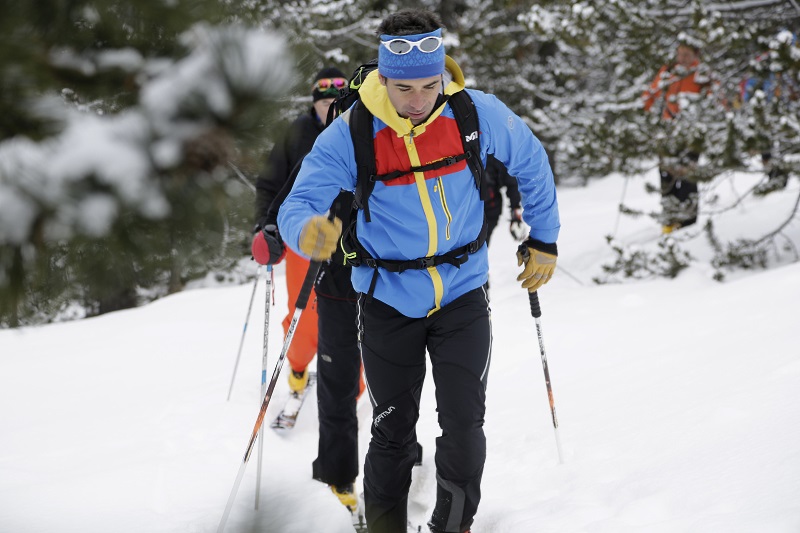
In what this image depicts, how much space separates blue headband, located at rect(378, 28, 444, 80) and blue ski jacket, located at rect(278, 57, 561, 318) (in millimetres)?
123

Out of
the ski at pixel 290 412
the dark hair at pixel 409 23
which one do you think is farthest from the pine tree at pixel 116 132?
the ski at pixel 290 412

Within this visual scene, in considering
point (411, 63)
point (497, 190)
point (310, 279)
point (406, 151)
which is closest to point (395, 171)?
point (406, 151)

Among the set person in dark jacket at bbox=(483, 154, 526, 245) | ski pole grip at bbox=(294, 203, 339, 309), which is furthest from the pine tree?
person in dark jacket at bbox=(483, 154, 526, 245)

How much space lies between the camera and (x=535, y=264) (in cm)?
337

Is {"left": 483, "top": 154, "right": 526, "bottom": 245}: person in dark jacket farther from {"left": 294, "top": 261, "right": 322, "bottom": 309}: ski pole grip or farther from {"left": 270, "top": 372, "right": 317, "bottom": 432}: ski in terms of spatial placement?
{"left": 294, "top": 261, "right": 322, "bottom": 309}: ski pole grip

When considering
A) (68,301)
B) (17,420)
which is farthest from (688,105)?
(68,301)

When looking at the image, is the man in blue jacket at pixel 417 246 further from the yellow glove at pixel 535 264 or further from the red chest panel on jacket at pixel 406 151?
the yellow glove at pixel 535 264

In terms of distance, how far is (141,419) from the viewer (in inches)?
196

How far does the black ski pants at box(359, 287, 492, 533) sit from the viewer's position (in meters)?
2.97

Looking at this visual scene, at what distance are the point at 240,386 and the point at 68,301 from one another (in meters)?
4.74

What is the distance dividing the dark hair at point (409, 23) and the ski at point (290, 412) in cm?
299

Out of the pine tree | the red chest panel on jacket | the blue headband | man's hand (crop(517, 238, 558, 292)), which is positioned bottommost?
man's hand (crop(517, 238, 558, 292))

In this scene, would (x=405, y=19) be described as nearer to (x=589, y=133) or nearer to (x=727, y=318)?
(x=727, y=318)

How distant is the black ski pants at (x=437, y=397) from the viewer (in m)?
2.97
